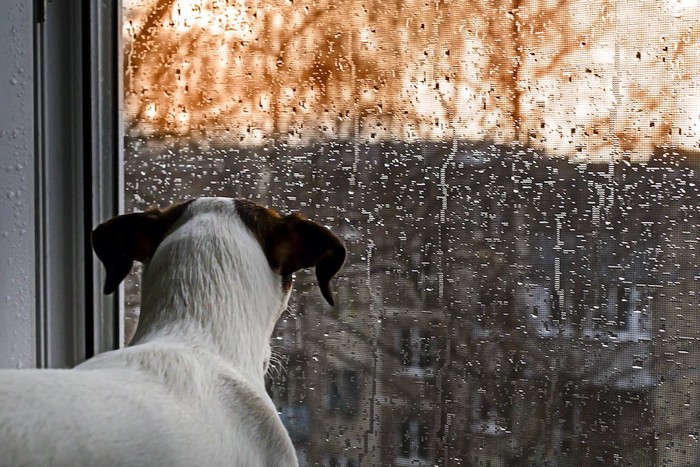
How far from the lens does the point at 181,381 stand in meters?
0.94

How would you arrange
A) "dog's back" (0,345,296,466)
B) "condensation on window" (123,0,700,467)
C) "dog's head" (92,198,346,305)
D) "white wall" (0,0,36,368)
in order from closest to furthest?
1. "dog's back" (0,345,296,466)
2. "condensation on window" (123,0,700,467)
3. "dog's head" (92,198,346,305)
4. "white wall" (0,0,36,368)

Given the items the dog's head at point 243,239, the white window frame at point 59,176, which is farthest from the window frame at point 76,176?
the dog's head at point 243,239

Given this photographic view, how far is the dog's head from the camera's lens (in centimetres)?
117

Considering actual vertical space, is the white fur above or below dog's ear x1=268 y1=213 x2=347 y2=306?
below

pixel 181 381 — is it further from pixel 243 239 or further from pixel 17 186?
pixel 17 186

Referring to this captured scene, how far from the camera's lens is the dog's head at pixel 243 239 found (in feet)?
3.84

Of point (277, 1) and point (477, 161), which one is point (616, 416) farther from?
point (277, 1)

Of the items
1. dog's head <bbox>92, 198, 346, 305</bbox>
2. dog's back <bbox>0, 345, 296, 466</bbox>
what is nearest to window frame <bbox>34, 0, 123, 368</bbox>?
dog's head <bbox>92, 198, 346, 305</bbox>

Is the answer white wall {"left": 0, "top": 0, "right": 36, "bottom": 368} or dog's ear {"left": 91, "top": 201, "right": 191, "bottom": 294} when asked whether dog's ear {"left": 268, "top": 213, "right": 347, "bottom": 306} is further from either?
white wall {"left": 0, "top": 0, "right": 36, "bottom": 368}

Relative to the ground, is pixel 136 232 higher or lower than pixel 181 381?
higher

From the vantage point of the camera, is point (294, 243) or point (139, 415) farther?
point (294, 243)

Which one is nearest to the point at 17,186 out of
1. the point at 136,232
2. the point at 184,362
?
the point at 136,232

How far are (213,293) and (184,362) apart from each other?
17cm

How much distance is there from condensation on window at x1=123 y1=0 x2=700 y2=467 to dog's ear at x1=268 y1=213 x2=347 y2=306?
0.28ft
